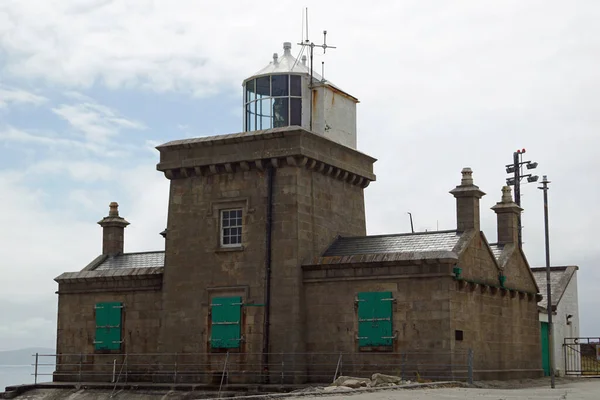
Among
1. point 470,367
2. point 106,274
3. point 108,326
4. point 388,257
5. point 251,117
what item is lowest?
point 470,367

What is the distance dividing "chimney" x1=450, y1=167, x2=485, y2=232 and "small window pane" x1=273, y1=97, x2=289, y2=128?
580 centimetres

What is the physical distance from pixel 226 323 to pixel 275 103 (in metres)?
7.24

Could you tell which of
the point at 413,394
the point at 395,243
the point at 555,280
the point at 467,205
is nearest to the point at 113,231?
the point at 395,243

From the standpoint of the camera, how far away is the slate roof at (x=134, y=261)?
3431 cm

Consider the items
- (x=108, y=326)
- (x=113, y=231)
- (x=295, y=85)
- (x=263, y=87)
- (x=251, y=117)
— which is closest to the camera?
(x=295, y=85)

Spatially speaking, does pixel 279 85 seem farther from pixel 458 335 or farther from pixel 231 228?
pixel 458 335

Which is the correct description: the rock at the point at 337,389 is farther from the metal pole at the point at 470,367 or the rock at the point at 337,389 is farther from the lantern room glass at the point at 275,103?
the lantern room glass at the point at 275,103

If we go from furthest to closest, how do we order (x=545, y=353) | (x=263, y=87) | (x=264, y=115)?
(x=545, y=353) < (x=263, y=87) < (x=264, y=115)

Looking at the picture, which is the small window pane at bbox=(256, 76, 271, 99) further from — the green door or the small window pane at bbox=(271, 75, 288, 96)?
the green door

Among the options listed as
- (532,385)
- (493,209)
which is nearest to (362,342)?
(532,385)

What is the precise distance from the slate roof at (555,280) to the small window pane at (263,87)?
14.5 m

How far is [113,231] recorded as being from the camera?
36.5 m

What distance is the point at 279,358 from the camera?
28.5 meters

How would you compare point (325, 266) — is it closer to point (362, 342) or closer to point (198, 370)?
point (362, 342)
